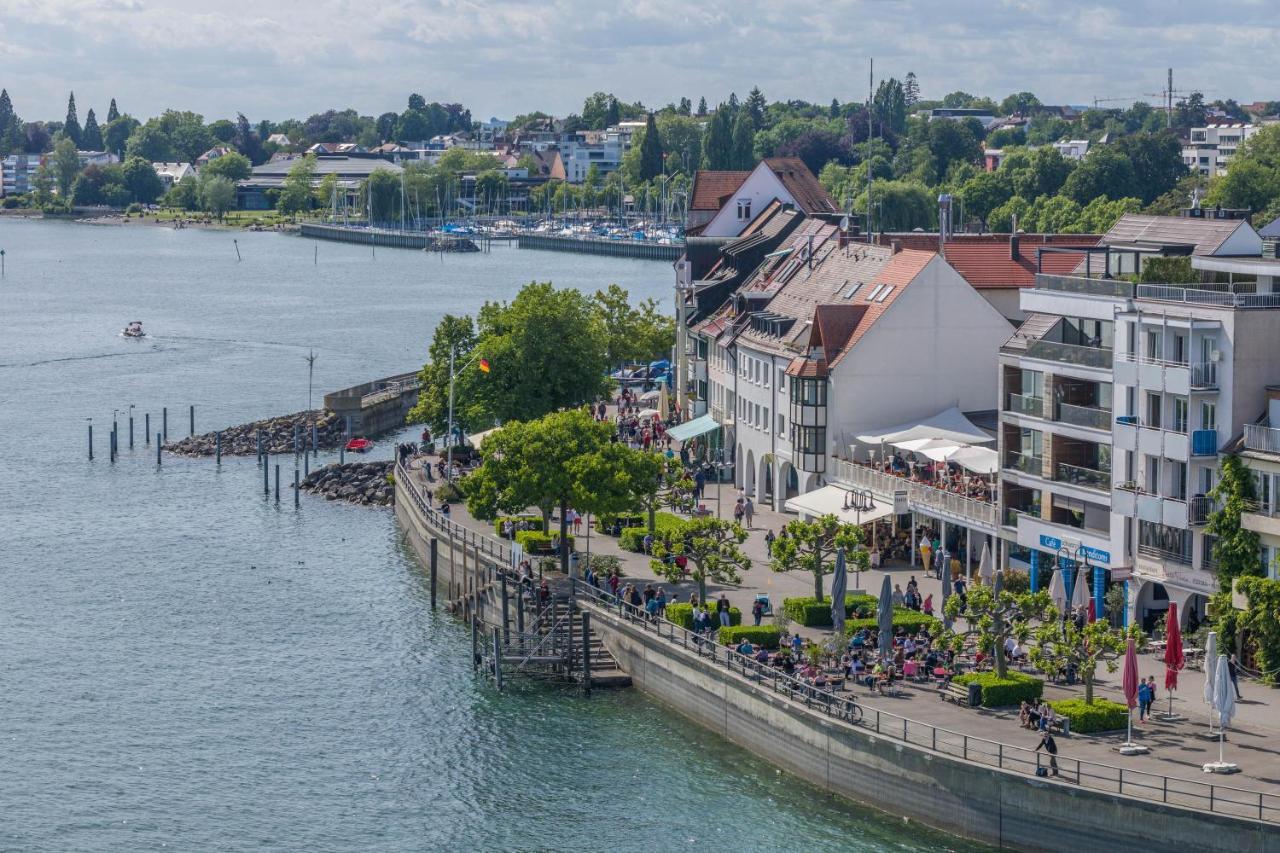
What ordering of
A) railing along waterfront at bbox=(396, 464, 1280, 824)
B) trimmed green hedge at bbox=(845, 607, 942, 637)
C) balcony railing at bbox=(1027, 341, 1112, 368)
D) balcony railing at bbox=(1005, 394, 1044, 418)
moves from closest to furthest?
railing along waterfront at bbox=(396, 464, 1280, 824), trimmed green hedge at bbox=(845, 607, 942, 637), balcony railing at bbox=(1027, 341, 1112, 368), balcony railing at bbox=(1005, 394, 1044, 418)

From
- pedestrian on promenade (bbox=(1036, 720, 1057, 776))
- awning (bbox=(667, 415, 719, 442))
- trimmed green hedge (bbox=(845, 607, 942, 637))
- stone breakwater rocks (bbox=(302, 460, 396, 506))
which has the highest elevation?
awning (bbox=(667, 415, 719, 442))

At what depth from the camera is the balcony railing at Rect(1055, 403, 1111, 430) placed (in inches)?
2751

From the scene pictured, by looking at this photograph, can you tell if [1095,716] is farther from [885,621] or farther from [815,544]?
[815,544]

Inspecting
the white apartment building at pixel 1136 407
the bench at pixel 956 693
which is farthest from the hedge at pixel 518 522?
the bench at pixel 956 693

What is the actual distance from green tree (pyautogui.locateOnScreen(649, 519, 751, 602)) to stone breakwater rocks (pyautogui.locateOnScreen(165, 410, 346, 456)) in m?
60.4

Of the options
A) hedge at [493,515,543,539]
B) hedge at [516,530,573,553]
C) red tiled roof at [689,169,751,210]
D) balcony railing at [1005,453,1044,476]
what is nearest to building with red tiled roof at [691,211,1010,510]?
hedge at [493,515,543,539]

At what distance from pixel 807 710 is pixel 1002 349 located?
20.2 metres

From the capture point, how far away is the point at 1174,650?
58.0m

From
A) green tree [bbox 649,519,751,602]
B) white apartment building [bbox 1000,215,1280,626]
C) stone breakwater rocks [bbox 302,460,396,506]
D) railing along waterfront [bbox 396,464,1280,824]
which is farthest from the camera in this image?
stone breakwater rocks [bbox 302,460,396,506]

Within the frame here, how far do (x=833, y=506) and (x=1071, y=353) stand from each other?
14.6 m

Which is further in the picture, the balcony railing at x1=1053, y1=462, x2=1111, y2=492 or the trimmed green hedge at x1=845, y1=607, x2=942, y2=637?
the balcony railing at x1=1053, y1=462, x2=1111, y2=492

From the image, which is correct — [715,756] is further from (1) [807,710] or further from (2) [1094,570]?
(2) [1094,570]

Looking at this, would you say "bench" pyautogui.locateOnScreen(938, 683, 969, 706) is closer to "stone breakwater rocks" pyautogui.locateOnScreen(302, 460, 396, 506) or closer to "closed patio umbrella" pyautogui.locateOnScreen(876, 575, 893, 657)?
"closed patio umbrella" pyautogui.locateOnScreen(876, 575, 893, 657)

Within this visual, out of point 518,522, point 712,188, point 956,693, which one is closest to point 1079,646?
point 956,693
